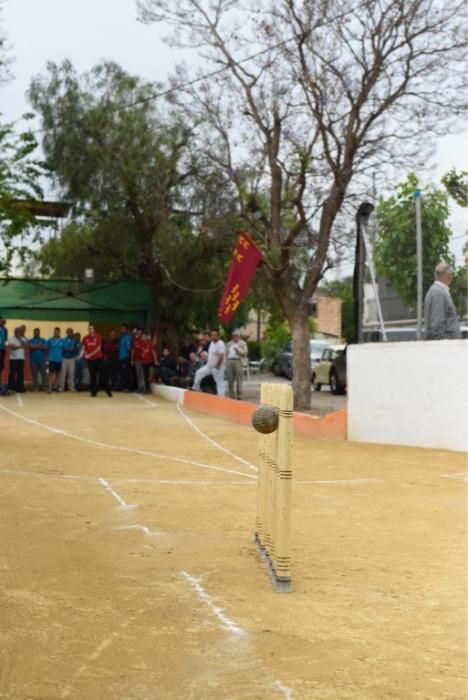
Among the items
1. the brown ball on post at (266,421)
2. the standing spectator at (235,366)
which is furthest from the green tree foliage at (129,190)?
the brown ball on post at (266,421)

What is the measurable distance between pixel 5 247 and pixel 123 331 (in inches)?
198

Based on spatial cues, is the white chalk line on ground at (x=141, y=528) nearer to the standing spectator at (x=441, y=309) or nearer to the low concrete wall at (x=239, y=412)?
the standing spectator at (x=441, y=309)

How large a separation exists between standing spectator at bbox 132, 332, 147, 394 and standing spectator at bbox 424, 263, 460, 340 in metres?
16.0

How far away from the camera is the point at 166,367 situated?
98.6 feet

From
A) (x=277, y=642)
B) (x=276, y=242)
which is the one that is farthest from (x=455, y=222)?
(x=276, y=242)

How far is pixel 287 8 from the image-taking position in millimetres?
21797

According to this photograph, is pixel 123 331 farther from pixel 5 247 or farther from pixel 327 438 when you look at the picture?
pixel 327 438

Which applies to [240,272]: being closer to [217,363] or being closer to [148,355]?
[217,363]

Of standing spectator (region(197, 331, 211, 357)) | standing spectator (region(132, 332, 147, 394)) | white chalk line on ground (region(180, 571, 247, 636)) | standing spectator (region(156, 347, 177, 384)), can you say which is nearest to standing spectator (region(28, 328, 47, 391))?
standing spectator (region(132, 332, 147, 394))

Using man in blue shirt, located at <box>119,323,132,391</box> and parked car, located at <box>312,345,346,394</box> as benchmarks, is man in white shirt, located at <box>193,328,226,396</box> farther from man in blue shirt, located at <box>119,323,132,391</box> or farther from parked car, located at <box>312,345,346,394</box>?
parked car, located at <box>312,345,346,394</box>

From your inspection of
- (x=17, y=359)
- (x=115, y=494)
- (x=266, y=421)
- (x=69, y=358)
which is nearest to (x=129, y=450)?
(x=115, y=494)

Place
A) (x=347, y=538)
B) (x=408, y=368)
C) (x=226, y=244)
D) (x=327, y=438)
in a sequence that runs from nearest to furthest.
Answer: (x=347, y=538) → (x=408, y=368) → (x=327, y=438) → (x=226, y=244)

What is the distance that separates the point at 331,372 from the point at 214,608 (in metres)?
28.9

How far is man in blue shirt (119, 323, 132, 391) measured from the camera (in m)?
29.6
